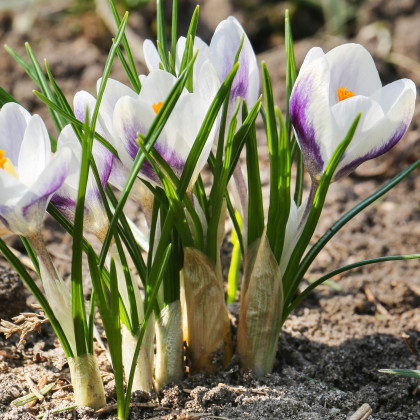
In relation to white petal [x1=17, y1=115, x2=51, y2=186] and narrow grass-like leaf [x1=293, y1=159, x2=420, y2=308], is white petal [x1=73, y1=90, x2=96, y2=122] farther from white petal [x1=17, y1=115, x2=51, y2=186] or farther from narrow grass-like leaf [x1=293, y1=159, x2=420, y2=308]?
narrow grass-like leaf [x1=293, y1=159, x2=420, y2=308]

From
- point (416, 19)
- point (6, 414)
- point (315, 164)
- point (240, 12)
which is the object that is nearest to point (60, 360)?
point (6, 414)

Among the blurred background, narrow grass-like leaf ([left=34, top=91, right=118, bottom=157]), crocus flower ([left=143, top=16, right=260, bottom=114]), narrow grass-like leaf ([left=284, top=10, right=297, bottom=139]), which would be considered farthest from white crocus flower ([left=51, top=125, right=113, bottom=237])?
the blurred background

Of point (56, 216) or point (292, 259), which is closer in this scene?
point (56, 216)

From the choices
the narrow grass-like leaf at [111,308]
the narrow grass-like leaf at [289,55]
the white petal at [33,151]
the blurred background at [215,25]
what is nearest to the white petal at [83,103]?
the white petal at [33,151]

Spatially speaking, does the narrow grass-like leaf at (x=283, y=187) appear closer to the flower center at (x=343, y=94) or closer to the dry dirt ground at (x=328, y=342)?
→ the flower center at (x=343, y=94)

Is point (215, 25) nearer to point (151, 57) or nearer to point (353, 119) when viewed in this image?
point (151, 57)

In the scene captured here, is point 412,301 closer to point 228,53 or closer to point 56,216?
point 228,53

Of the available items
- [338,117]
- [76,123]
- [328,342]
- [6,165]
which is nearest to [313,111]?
[338,117]
